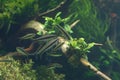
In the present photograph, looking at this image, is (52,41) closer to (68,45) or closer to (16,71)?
(68,45)

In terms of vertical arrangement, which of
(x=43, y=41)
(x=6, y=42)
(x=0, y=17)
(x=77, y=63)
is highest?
(x=0, y=17)

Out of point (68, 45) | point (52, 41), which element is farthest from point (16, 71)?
point (68, 45)

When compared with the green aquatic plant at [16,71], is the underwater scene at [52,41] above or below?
above

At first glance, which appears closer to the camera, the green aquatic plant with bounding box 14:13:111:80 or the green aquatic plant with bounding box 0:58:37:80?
the green aquatic plant with bounding box 14:13:111:80

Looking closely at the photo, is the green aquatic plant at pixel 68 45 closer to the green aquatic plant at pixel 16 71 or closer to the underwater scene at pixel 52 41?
the underwater scene at pixel 52 41

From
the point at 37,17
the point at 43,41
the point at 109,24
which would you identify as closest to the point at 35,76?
the point at 43,41

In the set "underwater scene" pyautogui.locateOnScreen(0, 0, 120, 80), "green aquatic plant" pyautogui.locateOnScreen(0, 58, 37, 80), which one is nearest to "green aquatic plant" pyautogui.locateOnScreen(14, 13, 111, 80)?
"underwater scene" pyautogui.locateOnScreen(0, 0, 120, 80)

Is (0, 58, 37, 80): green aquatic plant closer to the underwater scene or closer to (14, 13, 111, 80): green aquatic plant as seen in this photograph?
the underwater scene

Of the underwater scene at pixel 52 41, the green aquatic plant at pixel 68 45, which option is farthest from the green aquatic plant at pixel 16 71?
the green aquatic plant at pixel 68 45

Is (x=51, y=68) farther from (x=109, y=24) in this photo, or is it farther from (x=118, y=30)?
(x=118, y=30)
